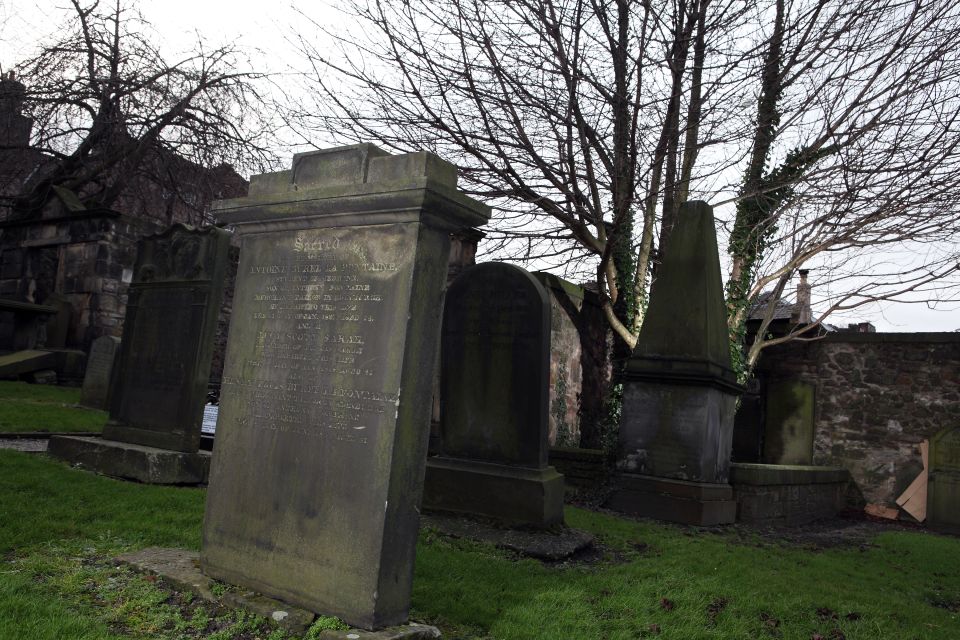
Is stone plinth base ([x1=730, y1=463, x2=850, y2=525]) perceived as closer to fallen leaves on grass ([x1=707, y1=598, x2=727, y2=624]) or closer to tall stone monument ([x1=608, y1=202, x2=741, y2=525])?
tall stone monument ([x1=608, y1=202, x2=741, y2=525])

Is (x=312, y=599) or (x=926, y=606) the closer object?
(x=312, y=599)

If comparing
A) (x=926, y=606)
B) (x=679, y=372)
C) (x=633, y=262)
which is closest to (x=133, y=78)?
(x=633, y=262)

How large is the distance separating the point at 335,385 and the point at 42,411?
7.41 meters

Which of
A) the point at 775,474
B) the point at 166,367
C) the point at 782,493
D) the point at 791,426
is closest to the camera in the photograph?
the point at 166,367

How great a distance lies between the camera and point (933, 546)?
8406 mm

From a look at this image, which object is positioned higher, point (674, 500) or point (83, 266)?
point (83, 266)

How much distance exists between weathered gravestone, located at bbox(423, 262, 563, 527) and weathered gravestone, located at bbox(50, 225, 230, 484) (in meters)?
2.22

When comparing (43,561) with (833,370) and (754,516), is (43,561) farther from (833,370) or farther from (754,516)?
(833,370)

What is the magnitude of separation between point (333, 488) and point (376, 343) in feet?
2.28

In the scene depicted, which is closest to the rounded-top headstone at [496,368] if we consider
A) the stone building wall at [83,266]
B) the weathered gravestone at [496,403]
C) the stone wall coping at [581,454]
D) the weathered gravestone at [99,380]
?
the weathered gravestone at [496,403]

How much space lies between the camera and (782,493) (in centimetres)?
902

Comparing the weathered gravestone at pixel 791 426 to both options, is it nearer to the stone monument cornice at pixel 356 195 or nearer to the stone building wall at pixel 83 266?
the stone monument cornice at pixel 356 195

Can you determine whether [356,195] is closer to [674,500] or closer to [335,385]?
[335,385]

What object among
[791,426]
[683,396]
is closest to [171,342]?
[683,396]
